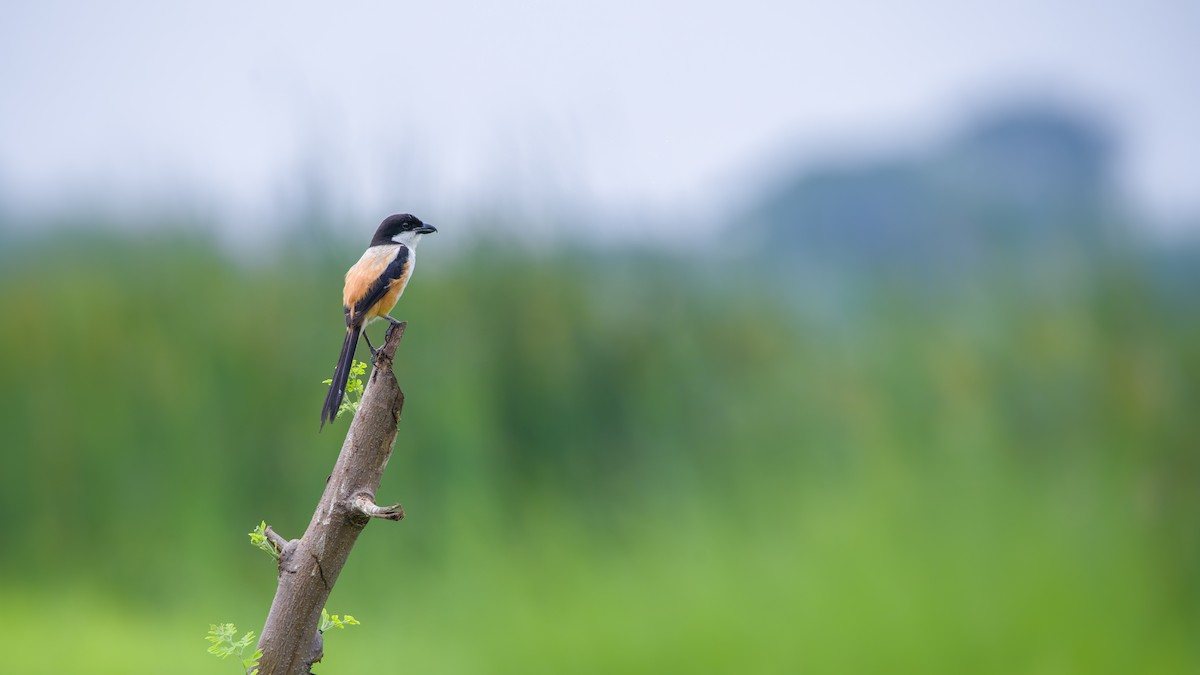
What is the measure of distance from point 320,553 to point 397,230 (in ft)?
2.77

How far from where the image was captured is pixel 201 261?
13.0ft

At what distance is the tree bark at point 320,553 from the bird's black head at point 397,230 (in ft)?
2.26

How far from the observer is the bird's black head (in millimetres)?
1993

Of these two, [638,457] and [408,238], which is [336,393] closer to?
[408,238]

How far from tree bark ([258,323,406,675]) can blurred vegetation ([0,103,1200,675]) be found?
2353mm

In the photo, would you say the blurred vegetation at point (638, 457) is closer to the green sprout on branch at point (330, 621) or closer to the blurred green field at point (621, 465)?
the blurred green field at point (621, 465)

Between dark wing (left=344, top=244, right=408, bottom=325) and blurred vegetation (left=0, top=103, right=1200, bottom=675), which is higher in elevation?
dark wing (left=344, top=244, right=408, bottom=325)

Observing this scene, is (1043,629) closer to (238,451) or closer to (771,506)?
(771,506)

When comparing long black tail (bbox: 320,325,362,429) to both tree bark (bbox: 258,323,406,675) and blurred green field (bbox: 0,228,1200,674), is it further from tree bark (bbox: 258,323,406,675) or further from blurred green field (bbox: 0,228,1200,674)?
blurred green field (bbox: 0,228,1200,674)

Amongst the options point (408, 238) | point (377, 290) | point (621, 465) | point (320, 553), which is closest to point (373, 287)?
point (377, 290)

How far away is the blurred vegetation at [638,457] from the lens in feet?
12.2

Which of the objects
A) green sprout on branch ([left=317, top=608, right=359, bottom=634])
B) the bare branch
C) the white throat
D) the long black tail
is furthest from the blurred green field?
the bare branch

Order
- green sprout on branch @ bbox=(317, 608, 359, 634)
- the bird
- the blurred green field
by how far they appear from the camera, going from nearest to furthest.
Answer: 1. green sprout on branch @ bbox=(317, 608, 359, 634)
2. the bird
3. the blurred green field

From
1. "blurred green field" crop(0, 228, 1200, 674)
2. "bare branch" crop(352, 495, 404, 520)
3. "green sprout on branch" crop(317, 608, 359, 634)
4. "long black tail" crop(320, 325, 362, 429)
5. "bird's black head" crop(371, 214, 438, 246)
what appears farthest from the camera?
"blurred green field" crop(0, 228, 1200, 674)
